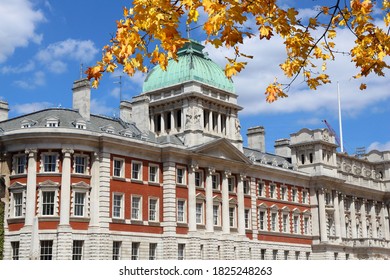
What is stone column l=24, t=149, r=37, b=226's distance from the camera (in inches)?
1996

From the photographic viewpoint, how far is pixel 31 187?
5131 centimetres

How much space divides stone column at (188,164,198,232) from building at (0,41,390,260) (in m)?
0.10

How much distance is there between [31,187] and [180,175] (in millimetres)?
15283

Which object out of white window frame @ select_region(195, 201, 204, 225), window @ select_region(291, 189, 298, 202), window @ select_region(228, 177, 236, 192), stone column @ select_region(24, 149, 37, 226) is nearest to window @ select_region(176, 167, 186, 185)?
white window frame @ select_region(195, 201, 204, 225)

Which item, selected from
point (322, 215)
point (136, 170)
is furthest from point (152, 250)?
point (322, 215)

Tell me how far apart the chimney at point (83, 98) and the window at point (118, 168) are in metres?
5.34

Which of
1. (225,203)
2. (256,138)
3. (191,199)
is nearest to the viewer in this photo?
(191,199)

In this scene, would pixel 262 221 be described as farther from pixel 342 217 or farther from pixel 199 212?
pixel 342 217

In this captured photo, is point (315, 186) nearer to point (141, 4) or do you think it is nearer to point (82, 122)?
point (82, 122)

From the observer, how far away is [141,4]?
1062 cm

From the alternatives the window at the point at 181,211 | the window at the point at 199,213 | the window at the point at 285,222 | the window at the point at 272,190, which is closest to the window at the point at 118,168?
the window at the point at 181,211

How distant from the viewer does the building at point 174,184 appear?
51656mm

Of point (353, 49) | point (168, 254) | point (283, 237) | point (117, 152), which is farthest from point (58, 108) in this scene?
point (353, 49)

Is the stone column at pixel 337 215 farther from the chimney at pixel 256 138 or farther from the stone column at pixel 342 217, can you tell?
the chimney at pixel 256 138
